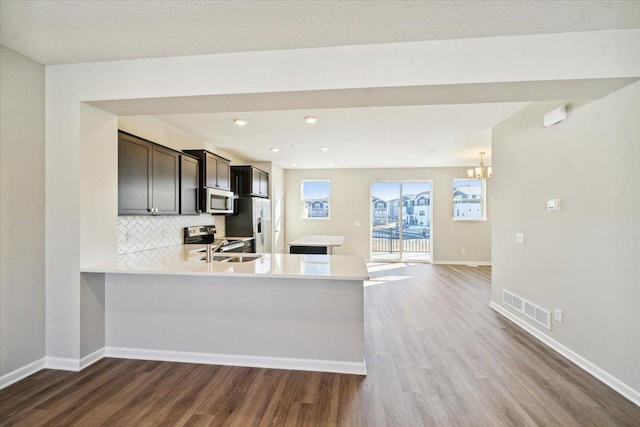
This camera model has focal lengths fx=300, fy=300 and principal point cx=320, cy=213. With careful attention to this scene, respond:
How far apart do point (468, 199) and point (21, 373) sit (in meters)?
8.49

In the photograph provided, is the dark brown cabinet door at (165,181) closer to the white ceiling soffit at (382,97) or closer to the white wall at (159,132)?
the white wall at (159,132)

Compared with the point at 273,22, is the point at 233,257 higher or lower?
lower

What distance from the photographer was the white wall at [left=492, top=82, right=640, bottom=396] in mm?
2156

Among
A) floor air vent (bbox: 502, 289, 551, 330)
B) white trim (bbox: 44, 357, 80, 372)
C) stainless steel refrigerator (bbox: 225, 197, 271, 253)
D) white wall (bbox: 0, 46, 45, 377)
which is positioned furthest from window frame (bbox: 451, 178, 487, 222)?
white wall (bbox: 0, 46, 45, 377)

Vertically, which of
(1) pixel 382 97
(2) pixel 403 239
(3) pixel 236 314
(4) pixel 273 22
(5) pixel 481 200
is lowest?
(3) pixel 236 314

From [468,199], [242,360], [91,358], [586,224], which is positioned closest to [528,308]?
[586,224]

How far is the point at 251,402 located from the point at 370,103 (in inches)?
95.6

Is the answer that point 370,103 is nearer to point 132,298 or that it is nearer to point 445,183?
point 132,298

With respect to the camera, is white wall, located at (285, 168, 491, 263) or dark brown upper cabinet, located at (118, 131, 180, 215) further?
white wall, located at (285, 168, 491, 263)

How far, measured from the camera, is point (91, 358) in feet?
8.56

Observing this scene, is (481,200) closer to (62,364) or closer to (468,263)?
(468,263)

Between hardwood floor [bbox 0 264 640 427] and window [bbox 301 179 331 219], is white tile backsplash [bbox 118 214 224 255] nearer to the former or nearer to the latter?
hardwood floor [bbox 0 264 640 427]

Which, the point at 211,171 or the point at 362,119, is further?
the point at 211,171

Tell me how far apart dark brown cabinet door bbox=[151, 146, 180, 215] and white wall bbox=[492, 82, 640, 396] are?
13.8 ft
